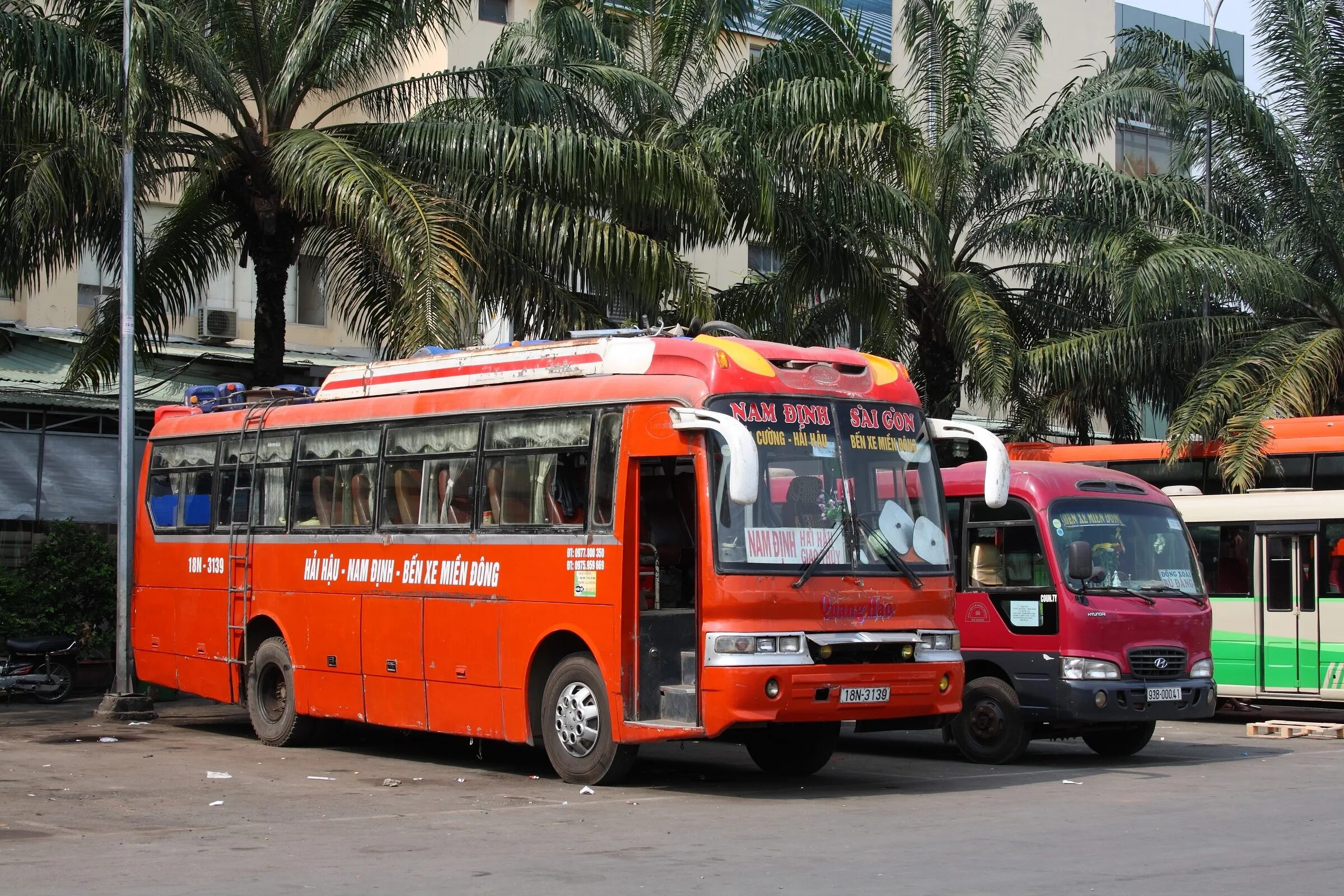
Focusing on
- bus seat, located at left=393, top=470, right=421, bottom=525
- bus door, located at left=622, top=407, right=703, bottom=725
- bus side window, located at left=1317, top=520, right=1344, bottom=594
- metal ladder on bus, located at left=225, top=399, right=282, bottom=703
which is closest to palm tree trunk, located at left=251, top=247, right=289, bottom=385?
→ metal ladder on bus, located at left=225, top=399, right=282, bottom=703

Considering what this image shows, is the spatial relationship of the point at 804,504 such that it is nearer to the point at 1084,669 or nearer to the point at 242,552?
the point at 1084,669

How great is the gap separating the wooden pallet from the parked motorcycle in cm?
1328

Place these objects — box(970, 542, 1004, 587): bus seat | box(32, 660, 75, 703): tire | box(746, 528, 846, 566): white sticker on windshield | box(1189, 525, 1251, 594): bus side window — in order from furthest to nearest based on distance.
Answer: box(1189, 525, 1251, 594): bus side window, box(32, 660, 75, 703): tire, box(970, 542, 1004, 587): bus seat, box(746, 528, 846, 566): white sticker on windshield

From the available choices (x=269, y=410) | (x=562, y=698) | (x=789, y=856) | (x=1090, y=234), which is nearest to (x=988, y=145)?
(x=1090, y=234)

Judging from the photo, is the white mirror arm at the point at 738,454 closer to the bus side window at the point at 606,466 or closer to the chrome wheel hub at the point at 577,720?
the bus side window at the point at 606,466

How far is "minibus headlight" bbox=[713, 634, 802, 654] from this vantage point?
→ 36.6 feet

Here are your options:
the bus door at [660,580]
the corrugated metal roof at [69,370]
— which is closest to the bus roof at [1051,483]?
the bus door at [660,580]

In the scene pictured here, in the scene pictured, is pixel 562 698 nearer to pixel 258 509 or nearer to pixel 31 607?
pixel 258 509

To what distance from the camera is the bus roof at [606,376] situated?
11.8m

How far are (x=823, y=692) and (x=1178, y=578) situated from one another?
5.08m

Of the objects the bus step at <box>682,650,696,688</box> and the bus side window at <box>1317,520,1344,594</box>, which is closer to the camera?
the bus step at <box>682,650,696,688</box>

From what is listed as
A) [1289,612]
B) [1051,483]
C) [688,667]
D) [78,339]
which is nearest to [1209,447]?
[1289,612]

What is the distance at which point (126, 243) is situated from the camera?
57.0 feet

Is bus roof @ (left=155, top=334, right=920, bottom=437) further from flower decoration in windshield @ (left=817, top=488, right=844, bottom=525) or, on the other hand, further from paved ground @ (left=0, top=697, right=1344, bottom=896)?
paved ground @ (left=0, top=697, right=1344, bottom=896)
